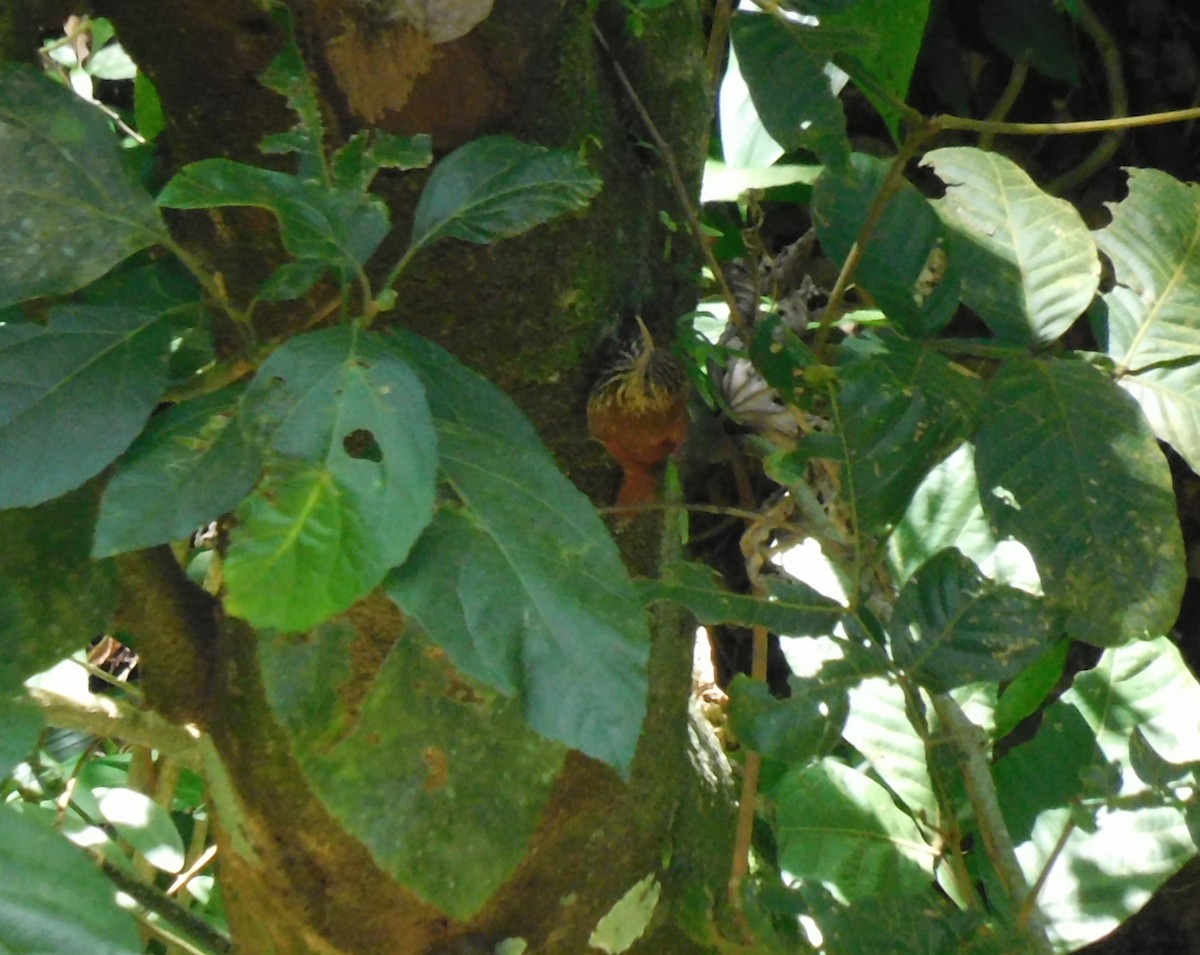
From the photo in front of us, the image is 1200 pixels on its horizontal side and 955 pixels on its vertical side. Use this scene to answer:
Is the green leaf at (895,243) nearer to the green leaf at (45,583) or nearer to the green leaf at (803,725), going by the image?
the green leaf at (803,725)

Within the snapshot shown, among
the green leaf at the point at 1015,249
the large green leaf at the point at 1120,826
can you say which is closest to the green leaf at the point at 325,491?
the green leaf at the point at 1015,249

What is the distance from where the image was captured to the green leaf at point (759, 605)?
54cm

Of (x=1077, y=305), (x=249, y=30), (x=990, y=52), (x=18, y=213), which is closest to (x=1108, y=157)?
(x=990, y=52)

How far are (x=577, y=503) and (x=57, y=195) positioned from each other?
25 cm

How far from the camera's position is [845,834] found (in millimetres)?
793

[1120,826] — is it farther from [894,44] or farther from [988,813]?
[894,44]

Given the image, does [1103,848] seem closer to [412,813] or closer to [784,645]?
[784,645]

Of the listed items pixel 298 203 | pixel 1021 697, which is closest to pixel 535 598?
pixel 298 203

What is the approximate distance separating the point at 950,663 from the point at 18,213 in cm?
A: 47

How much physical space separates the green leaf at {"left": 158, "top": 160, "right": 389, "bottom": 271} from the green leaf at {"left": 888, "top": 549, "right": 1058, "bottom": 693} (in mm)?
329

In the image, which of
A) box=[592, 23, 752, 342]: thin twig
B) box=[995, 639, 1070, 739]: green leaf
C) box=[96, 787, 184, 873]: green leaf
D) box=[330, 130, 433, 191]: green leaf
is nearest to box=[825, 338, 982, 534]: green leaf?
box=[592, 23, 752, 342]: thin twig

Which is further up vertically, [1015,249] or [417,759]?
[1015,249]

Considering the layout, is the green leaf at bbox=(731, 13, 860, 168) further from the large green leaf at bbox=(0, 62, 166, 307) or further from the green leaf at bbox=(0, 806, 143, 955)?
the green leaf at bbox=(0, 806, 143, 955)

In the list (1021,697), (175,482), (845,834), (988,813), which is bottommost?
(1021,697)
